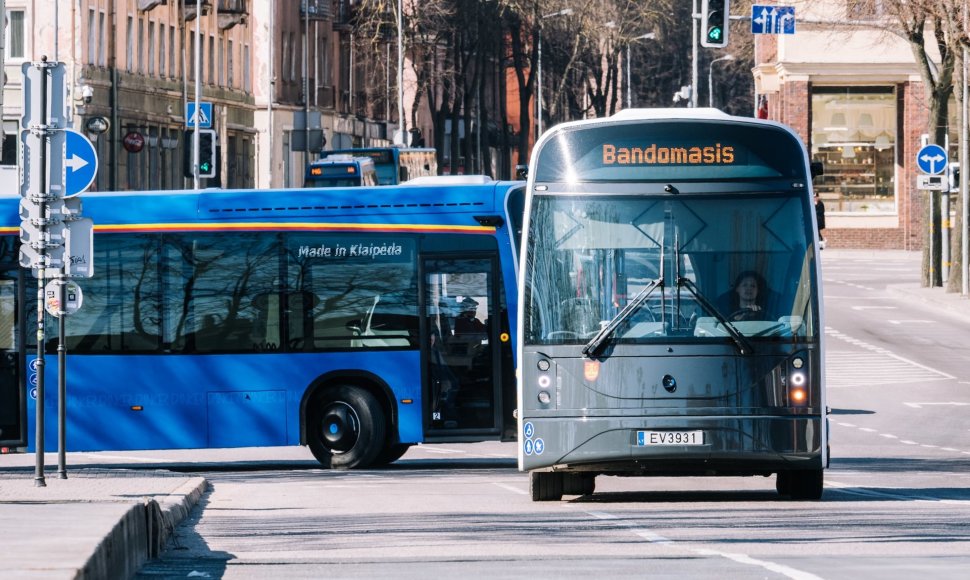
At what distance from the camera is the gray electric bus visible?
50.0ft

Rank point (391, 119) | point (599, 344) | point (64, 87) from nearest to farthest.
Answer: point (599, 344), point (64, 87), point (391, 119)

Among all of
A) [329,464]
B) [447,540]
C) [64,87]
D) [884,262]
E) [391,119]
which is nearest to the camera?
[447,540]

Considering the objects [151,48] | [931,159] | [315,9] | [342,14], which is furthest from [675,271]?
[342,14]

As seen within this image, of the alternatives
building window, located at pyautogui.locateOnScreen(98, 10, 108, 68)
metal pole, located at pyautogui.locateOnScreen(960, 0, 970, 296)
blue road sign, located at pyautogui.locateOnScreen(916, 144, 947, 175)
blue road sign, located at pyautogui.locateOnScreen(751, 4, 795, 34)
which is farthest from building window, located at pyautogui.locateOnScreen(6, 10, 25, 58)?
metal pole, located at pyautogui.locateOnScreen(960, 0, 970, 296)

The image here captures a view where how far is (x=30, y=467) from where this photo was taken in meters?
22.8

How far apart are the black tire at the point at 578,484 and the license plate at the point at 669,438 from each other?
6.06 feet

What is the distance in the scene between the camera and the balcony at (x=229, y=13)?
76.1 metres

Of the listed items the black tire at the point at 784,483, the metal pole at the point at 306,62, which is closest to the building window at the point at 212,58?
the metal pole at the point at 306,62

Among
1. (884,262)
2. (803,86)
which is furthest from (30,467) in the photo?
(803,86)

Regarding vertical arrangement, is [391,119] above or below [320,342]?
above

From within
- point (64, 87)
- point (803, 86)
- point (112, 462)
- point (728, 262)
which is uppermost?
point (803, 86)

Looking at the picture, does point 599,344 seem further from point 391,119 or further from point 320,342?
point 391,119

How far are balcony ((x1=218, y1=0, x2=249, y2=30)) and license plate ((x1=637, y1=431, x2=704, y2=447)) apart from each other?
205 ft

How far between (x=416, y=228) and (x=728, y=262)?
5.83m
